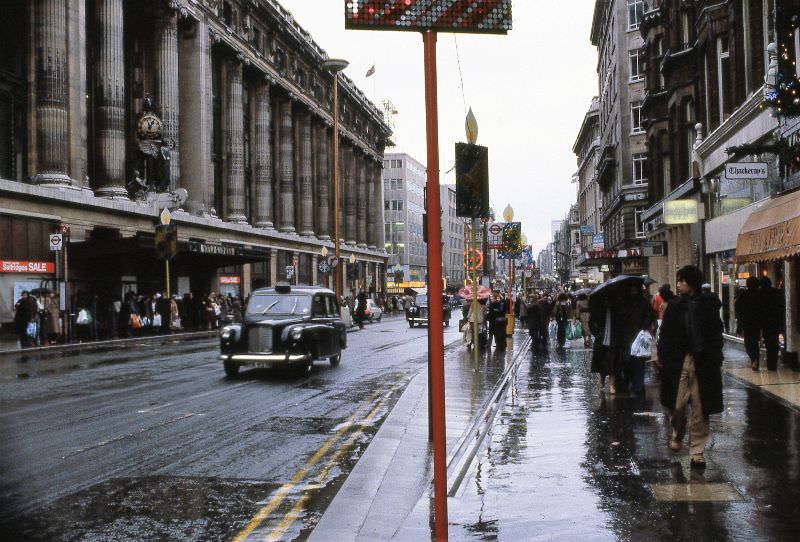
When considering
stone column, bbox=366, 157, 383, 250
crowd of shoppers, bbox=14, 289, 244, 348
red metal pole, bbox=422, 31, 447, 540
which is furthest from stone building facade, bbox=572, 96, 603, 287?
red metal pole, bbox=422, 31, 447, 540

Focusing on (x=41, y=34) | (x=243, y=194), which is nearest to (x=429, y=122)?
(x=41, y=34)

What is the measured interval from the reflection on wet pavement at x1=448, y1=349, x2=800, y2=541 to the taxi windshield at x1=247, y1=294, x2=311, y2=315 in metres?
8.06

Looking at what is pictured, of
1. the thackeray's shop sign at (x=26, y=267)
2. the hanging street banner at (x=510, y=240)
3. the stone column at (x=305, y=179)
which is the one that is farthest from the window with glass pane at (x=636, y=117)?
the thackeray's shop sign at (x=26, y=267)

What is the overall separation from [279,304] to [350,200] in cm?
6974

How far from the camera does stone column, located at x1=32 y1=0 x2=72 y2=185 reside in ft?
118

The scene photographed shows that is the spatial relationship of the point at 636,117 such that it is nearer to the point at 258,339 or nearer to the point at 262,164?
the point at 262,164

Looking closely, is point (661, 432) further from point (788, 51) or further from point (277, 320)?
point (277, 320)

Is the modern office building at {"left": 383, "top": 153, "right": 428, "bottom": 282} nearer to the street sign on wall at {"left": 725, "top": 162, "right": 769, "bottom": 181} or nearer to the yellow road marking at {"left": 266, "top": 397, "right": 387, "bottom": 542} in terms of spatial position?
the street sign on wall at {"left": 725, "top": 162, "right": 769, "bottom": 181}

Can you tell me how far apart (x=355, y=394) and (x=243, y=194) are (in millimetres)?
43970

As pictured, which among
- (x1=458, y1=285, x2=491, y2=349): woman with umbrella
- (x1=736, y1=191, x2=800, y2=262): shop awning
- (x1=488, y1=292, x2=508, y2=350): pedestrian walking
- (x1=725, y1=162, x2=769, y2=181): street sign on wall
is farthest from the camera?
(x1=488, y1=292, x2=508, y2=350): pedestrian walking

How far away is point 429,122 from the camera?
17.4ft

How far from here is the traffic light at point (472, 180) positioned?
14516 millimetres

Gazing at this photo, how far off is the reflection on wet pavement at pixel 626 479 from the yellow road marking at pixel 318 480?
125 cm

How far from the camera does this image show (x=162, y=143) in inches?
1770
